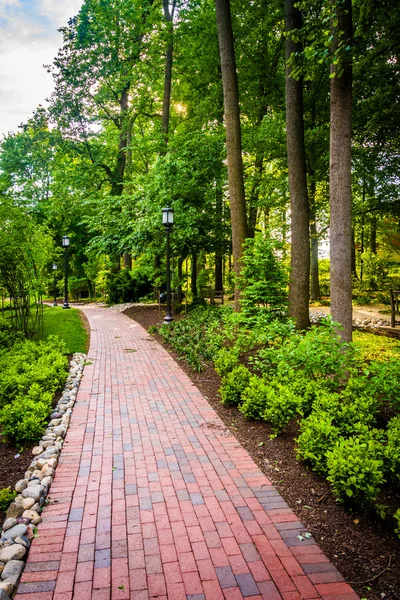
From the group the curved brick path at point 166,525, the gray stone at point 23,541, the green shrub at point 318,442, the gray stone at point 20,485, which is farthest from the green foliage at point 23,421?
the green shrub at point 318,442

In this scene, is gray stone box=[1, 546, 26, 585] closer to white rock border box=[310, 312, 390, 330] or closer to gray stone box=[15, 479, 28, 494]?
gray stone box=[15, 479, 28, 494]

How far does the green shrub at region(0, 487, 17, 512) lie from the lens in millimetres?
2881

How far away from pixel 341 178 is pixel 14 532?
5303mm

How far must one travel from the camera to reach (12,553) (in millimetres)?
2334

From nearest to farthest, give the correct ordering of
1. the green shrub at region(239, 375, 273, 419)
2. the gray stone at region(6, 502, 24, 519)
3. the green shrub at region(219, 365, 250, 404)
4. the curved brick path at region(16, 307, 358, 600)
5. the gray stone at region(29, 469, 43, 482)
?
1. the curved brick path at region(16, 307, 358, 600)
2. the gray stone at region(6, 502, 24, 519)
3. the gray stone at region(29, 469, 43, 482)
4. the green shrub at region(239, 375, 273, 419)
5. the green shrub at region(219, 365, 250, 404)

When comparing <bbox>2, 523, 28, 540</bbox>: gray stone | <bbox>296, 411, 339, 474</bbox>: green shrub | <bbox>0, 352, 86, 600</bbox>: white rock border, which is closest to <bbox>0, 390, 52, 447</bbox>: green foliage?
<bbox>0, 352, 86, 600</bbox>: white rock border

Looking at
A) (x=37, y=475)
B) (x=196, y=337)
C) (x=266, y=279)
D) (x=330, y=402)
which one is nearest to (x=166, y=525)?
(x=37, y=475)

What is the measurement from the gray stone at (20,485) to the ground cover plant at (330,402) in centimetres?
246

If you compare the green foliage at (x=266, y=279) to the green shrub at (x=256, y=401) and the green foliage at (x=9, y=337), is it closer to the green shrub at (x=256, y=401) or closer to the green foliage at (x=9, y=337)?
the green shrub at (x=256, y=401)

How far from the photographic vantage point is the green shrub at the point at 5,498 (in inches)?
113

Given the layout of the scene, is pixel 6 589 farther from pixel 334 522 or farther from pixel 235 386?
pixel 235 386

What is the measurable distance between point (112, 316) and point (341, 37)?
491 inches

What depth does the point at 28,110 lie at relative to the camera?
56.5ft

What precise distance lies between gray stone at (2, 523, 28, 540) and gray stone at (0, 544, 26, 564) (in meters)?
0.12
